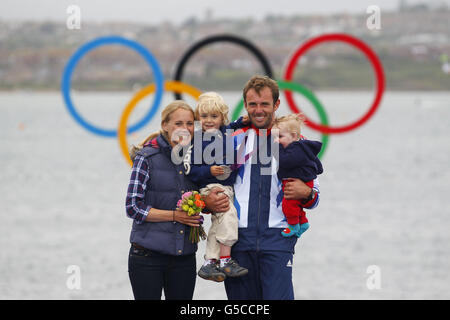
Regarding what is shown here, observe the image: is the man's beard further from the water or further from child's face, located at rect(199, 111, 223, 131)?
the water

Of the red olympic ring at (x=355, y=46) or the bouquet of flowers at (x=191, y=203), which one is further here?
the red olympic ring at (x=355, y=46)

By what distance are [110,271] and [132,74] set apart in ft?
424

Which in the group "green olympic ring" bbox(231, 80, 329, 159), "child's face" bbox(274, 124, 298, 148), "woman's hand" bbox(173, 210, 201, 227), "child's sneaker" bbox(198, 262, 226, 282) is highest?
"green olympic ring" bbox(231, 80, 329, 159)

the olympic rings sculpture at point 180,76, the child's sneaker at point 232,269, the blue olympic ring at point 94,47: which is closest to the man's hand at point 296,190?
the child's sneaker at point 232,269

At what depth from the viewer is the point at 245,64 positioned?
14950 cm

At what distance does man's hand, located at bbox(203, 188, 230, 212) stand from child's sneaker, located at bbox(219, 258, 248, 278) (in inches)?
15.9

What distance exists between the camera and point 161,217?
551cm

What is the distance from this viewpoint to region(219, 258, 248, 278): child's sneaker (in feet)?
17.9

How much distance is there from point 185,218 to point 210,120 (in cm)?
74

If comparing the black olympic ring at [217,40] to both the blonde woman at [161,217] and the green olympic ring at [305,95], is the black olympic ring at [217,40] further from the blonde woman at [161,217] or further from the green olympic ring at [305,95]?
the blonde woman at [161,217]

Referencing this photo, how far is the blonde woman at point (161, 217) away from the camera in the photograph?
18.0ft

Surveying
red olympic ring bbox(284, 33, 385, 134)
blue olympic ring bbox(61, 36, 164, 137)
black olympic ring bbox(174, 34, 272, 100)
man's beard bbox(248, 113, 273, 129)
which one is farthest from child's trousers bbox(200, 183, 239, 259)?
black olympic ring bbox(174, 34, 272, 100)

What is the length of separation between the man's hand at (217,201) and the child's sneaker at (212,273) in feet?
1.44
